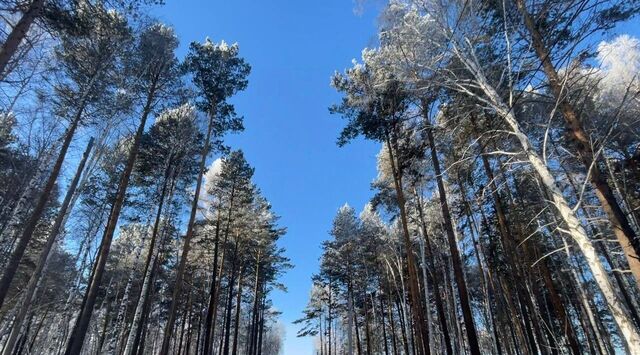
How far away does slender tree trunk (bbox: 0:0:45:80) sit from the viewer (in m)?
6.16

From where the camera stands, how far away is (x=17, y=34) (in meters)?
6.32

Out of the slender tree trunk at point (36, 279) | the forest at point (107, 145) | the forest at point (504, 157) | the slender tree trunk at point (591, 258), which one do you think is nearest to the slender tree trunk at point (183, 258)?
the forest at point (107, 145)

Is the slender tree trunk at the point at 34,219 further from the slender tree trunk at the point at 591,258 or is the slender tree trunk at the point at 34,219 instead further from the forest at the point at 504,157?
the slender tree trunk at the point at 591,258

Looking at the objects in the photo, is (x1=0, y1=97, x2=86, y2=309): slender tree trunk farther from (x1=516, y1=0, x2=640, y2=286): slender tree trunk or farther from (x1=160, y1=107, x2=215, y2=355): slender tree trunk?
(x1=516, y1=0, x2=640, y2=286): slender tree trunk

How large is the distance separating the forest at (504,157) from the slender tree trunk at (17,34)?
25.7 feet

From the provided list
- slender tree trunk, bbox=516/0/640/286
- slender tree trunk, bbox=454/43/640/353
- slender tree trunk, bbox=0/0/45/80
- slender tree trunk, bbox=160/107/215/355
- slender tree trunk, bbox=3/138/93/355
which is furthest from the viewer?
slender tree trunk, bbox=160/107/215/355

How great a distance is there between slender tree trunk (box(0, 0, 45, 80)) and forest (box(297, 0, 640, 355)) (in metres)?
7.83

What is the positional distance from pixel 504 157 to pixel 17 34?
49.0 feet

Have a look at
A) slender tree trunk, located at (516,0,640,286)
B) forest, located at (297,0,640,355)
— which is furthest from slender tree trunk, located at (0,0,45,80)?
slender tree trunk, located at (516,0,640,286)

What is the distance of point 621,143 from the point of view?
13.7m

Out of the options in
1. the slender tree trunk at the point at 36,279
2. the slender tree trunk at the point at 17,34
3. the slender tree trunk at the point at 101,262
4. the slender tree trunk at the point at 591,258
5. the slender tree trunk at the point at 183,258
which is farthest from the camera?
the slender tree trunk at the point at 183,258

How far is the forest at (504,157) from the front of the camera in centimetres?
500

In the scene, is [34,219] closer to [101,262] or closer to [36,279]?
[101,262]

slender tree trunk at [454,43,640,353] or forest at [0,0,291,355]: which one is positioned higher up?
forest at [0,0,291,355]
